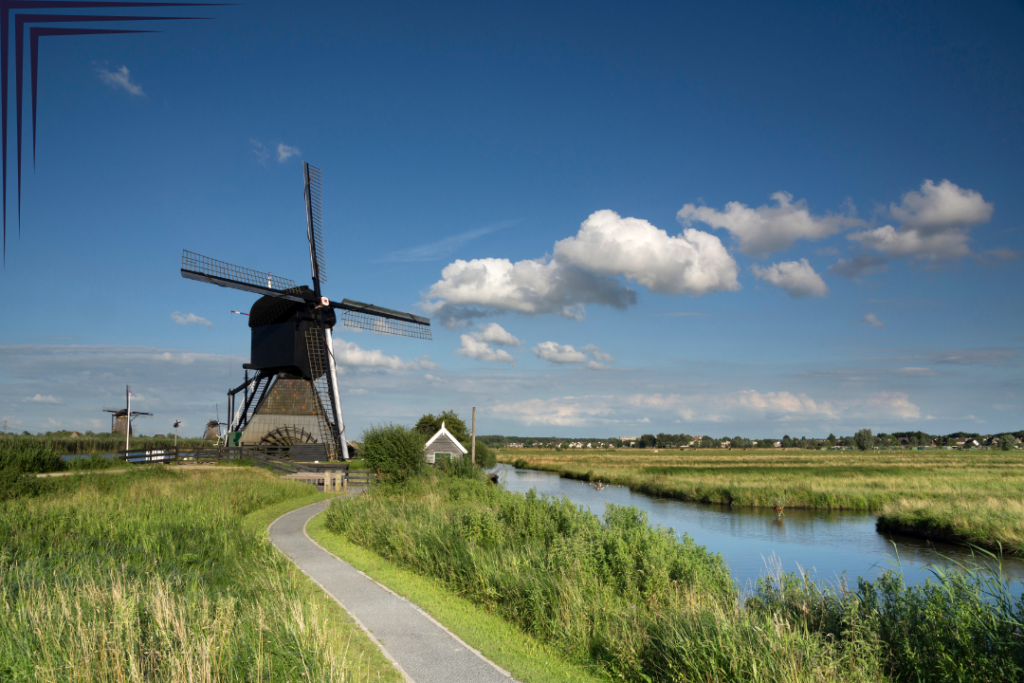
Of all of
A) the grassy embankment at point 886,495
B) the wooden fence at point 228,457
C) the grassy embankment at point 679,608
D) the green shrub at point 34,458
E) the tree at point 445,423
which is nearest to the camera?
the grassy embankment at point 679,608

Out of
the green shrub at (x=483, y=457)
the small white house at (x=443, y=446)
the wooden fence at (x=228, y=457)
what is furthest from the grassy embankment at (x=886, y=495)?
the wooden fence at (x=228, y=457)

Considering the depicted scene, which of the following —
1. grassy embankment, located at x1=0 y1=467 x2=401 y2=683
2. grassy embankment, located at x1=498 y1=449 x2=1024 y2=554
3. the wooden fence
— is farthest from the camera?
the wooden fence

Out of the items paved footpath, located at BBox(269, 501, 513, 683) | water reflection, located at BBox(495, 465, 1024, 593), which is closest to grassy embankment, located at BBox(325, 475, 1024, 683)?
paved footpath, located at BBox(269, 501, 513, 683)

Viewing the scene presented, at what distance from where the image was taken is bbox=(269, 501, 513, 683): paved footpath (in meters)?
7.23

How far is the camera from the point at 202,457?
38438 mm

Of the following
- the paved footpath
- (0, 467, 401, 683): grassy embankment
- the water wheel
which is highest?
the water wheel

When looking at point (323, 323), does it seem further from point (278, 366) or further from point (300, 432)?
point (300, 432)

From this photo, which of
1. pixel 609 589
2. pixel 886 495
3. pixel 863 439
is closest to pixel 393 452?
pixel 609 589

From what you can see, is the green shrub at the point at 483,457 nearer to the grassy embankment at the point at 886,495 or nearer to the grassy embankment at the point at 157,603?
the grassy embankment at the point at 886,495

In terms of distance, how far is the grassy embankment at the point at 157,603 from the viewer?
19.4 feet

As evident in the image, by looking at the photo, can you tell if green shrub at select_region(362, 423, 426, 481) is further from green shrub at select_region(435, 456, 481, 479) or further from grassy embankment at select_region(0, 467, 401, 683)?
grassy embankment at select_region(0, 467, 401, 683)

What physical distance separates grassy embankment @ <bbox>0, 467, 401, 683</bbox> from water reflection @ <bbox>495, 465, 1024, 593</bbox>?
969cm

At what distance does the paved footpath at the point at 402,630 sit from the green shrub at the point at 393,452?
13.5m

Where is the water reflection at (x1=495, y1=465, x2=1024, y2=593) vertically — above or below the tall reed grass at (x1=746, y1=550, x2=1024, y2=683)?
below
